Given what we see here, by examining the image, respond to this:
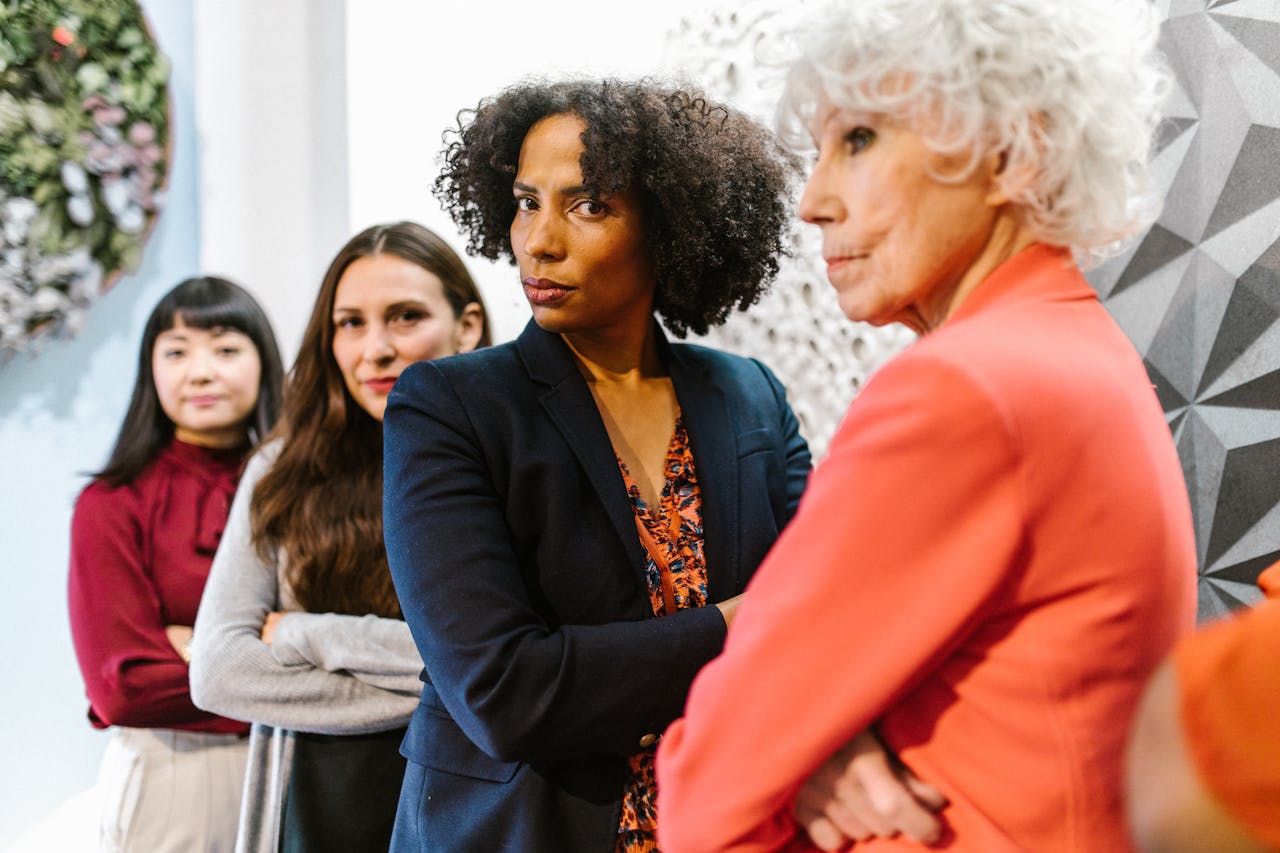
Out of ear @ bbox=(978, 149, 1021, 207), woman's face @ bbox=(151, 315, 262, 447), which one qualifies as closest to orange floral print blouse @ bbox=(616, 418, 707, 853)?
ear @ bbox=(978, 149, 1021, 207)

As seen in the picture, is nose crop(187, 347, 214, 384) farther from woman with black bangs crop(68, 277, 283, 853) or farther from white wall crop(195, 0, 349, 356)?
white wall crop(195, 0, 349, 356)

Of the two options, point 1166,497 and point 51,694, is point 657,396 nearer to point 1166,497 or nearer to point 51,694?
point 1166,497

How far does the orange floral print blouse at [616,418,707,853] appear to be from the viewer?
4.95ft

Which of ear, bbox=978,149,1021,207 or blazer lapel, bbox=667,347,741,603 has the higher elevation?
ear, bbox=978,149,1021,207

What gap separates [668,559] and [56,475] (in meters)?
2.52

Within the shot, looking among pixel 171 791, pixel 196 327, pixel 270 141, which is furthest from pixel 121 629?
pixel 270 141

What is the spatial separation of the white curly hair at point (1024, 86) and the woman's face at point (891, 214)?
3cm

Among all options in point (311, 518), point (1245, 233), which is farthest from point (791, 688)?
point (311, 518)

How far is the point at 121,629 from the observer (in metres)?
2.36

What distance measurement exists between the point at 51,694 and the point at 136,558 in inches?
47.7

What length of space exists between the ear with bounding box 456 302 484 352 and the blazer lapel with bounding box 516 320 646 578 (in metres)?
0.70

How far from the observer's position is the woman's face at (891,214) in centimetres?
102

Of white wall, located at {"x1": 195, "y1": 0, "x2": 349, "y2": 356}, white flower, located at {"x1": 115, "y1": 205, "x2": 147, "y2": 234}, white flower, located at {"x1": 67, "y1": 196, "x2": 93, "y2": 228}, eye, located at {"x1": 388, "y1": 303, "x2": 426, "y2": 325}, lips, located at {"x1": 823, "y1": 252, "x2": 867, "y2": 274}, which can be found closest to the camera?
lips, located at {"x1": 823, "y1": 252, "x2": 867, "y2": 274}

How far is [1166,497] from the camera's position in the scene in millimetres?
931
